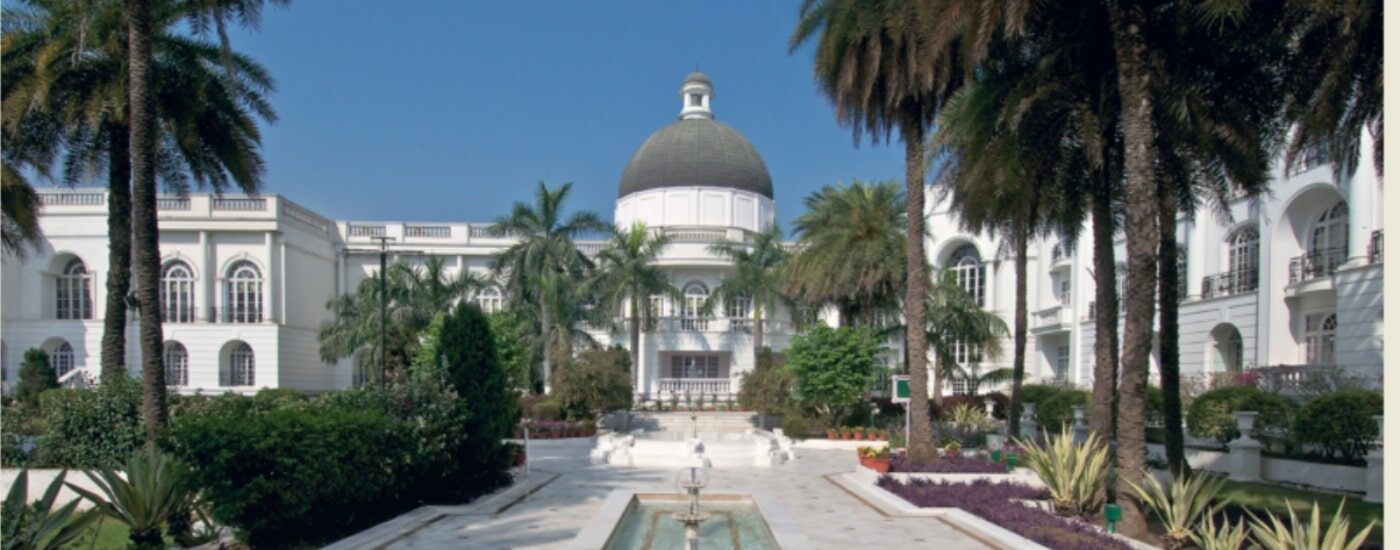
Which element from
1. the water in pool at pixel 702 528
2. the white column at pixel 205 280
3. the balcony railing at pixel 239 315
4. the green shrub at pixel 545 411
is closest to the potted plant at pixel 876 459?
the water in pool at pixel 702 528

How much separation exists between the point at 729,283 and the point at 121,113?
2443 cm

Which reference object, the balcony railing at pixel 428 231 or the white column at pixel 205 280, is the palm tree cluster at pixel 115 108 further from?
the balcony railing at pixel 428 231

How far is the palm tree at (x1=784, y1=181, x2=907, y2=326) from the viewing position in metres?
27.6

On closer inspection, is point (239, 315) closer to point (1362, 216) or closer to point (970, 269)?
point (970, 269)

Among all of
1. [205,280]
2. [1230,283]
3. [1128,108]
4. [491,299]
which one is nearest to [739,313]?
[491,299]

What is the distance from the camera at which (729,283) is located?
122 ft

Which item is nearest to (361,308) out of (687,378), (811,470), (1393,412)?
(687,378)

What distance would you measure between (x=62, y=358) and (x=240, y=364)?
25.7 feet

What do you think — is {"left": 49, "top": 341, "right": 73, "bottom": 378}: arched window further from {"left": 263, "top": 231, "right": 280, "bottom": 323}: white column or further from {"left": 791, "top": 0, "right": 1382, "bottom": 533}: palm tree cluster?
{"left": 791, "top": 0, "right": 1382, "bottom": 533}: palm tree cluster

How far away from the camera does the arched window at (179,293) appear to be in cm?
3991

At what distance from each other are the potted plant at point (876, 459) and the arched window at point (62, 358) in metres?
38.3

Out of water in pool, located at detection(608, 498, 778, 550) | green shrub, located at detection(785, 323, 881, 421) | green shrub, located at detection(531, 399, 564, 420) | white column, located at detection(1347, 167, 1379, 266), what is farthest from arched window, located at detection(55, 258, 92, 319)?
white column, located at detection(1347, 167, 1379, 266)

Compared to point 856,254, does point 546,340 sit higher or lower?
lower

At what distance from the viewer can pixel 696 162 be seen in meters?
48.3
